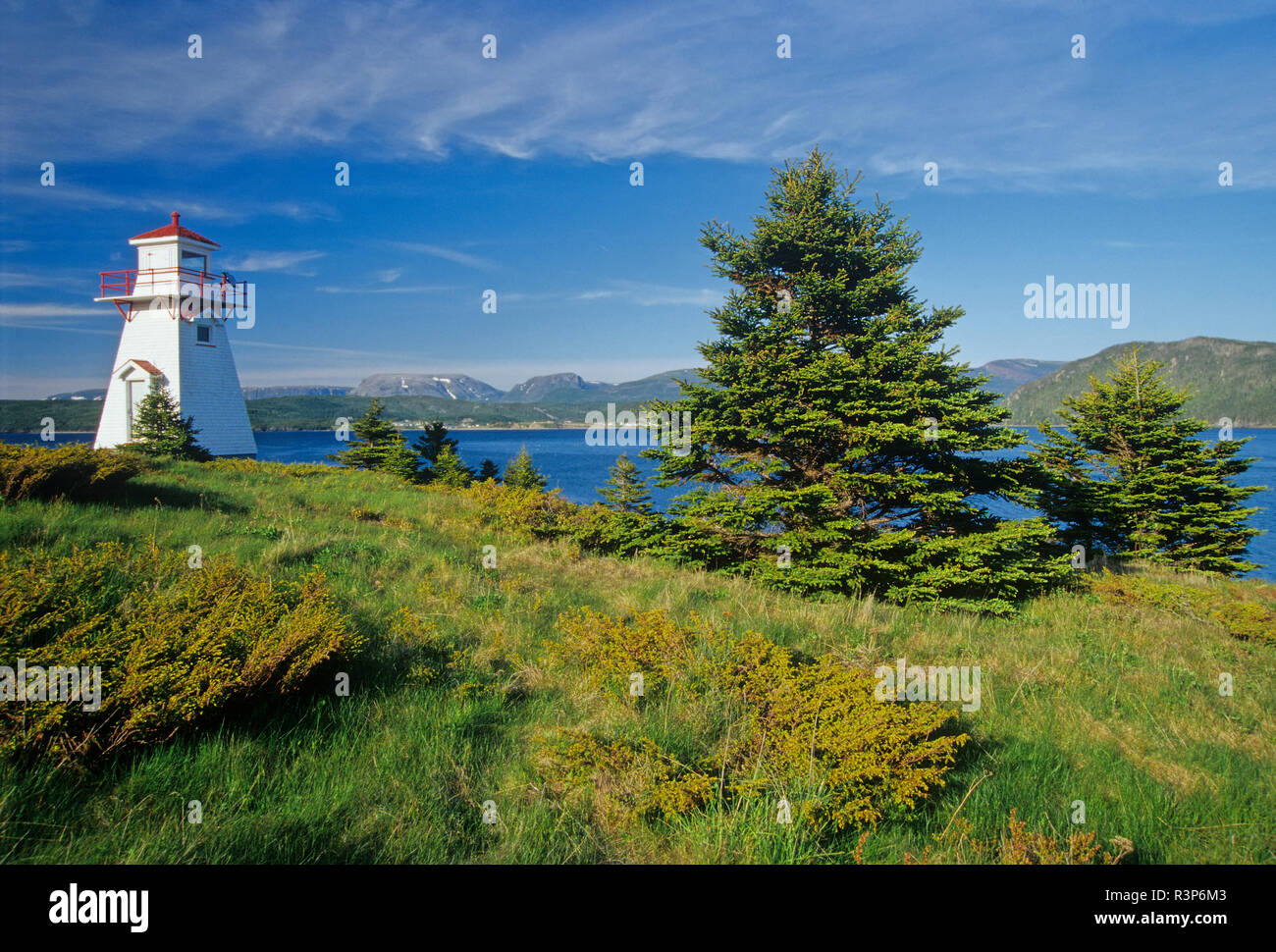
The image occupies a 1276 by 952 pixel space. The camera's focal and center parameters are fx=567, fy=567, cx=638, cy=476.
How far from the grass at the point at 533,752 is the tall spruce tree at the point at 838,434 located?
362cm

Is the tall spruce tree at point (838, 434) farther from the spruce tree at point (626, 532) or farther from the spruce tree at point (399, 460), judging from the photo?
the spruce tree at point (399, 460)

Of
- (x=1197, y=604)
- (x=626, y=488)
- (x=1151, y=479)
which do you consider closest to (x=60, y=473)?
(x=1197, y=604)

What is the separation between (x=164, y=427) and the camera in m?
28.4

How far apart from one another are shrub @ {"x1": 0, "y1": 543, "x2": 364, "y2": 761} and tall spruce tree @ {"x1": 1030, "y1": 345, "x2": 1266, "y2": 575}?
22027 mm

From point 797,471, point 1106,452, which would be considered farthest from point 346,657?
point 1106,452

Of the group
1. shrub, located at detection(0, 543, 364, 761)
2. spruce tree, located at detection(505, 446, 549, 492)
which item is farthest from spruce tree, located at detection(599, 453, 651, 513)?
shrub, located at detection(0, 543, 364, 761)

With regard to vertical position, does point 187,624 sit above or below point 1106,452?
below

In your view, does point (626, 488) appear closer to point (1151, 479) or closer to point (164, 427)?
point (1151, 479)

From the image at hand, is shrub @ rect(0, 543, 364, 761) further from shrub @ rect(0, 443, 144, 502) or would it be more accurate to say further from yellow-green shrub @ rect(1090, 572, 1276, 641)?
yellow-green shrub @ rect(1090, 572, 1276, 641)

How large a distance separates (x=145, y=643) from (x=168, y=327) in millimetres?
35890

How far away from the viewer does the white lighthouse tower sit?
30.2 m
